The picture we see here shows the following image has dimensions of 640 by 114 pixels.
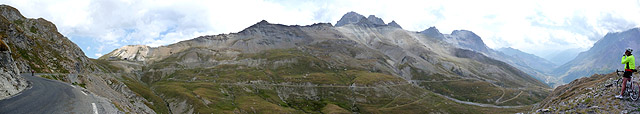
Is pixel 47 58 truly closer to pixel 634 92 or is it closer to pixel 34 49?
pixel 34 49

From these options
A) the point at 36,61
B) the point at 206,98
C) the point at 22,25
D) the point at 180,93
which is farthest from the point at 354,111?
the point at 22,25

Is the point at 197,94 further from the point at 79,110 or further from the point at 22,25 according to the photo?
the point at 79,110

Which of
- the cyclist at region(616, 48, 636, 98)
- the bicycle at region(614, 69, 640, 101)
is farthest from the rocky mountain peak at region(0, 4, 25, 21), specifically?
the bicycle at region(614, 69, 640, 101)

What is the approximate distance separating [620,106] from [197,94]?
590ft

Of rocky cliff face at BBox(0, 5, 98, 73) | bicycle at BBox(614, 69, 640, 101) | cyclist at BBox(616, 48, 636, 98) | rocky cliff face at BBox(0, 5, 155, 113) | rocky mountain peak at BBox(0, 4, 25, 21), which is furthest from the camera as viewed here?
rocky mountain peak at BBox(0, 4, 25, 21)

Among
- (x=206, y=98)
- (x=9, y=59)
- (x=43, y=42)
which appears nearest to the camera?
(x=9, y=59)

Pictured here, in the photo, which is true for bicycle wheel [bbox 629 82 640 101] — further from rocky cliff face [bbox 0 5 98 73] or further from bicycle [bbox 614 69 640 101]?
rocky cliff face [bbox 0 5 98 73]

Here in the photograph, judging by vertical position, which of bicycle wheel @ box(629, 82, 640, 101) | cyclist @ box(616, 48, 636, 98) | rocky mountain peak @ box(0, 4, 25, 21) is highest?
rocky mountain peak @ box(0, 4, 25, 21)

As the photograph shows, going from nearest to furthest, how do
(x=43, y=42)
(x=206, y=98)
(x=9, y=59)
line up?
(x=9, y=59) → (x=43, y=42) → (x=206, y=98)

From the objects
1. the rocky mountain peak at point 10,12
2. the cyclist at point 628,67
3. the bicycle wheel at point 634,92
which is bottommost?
the bicycle wheel at point 634,92

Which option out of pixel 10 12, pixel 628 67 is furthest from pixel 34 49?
pixel 628 67

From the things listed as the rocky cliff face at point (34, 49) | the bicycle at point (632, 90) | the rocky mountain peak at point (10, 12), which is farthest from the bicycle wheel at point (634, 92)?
the rocky mountain peak at point (10, 12)

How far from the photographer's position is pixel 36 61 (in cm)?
10119

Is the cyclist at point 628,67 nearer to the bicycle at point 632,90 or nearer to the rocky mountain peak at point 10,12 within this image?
the bicycle at point 632,90
